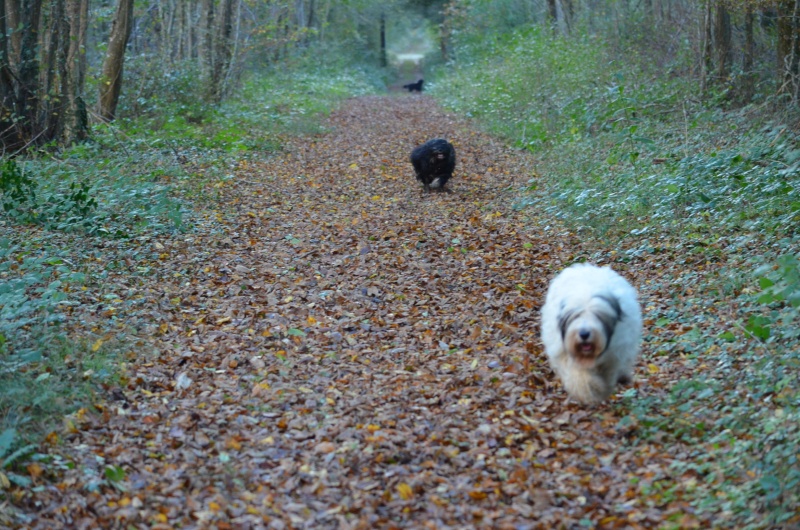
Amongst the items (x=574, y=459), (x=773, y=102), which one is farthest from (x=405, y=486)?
(x=773, y=102)

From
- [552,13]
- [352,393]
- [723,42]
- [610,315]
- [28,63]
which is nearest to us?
[610,315]

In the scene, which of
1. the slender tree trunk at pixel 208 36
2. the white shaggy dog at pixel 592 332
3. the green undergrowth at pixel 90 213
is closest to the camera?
the white shaggy dog at pixel 592 332

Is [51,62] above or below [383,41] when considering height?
above

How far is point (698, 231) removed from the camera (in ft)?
27.9

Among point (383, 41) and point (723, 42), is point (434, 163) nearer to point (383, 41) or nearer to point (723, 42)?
point (723, 42)

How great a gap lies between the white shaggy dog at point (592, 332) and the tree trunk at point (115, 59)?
12.7 m

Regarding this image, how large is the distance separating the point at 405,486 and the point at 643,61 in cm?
1483

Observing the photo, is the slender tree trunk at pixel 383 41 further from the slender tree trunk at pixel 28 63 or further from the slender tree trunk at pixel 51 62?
the slender tree trunk at pixel 28 63

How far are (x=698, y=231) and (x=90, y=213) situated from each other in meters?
7.63

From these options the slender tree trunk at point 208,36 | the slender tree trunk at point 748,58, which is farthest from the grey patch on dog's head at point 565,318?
the slender tree trunk at point 208,36

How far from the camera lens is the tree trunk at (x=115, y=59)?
15.3m

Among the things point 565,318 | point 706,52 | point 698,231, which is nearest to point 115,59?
point 706,52

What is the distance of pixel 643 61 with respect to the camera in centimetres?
1702

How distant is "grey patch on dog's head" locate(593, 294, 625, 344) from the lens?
16.9ft
